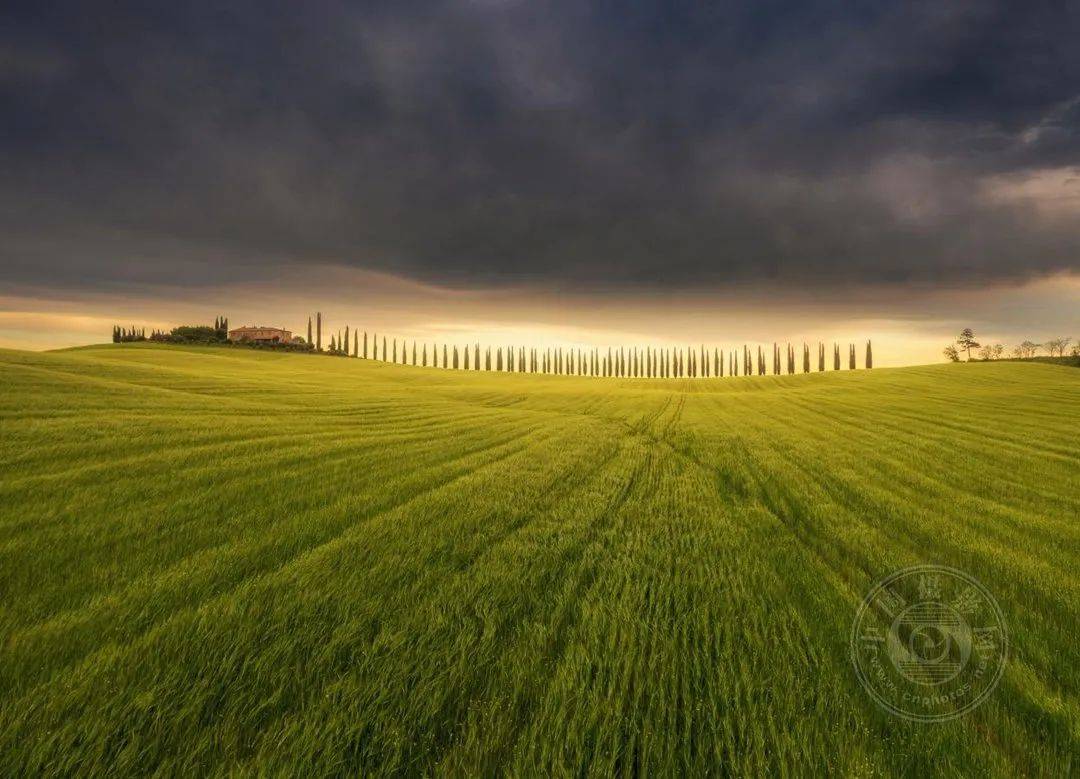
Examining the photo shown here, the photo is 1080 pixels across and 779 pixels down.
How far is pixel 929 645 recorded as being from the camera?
3.68m

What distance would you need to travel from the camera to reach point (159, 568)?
4.67 m

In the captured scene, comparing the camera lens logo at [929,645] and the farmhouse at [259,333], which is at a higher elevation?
the farmhouse at [259,333]

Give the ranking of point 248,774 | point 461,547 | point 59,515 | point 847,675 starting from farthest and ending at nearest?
point 59,515, point 461,547, point 847,675, point 248,774

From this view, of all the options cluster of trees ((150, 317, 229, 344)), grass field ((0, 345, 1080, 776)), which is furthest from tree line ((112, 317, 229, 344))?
grass field ((0, 345, 1080, 776))

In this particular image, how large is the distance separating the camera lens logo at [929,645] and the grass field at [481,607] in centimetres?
15

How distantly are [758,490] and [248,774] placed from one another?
914cm

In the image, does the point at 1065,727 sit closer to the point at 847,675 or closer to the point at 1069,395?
the point at 847,675

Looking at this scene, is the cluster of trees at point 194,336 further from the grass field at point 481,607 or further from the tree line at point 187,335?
the grass field at point 481,607

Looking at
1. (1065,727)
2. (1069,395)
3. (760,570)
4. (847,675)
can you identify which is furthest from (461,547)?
(1069,395)

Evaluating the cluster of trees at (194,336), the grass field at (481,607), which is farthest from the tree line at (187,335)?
the grass field at (481,607)

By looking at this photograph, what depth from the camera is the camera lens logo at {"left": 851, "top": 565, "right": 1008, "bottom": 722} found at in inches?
122

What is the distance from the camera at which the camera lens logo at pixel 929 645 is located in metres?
3.09

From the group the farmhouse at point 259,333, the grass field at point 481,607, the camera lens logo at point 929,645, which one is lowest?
A: the camera lens logo at point 929,645

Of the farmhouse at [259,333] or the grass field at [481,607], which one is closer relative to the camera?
the grass field at [481,607]
